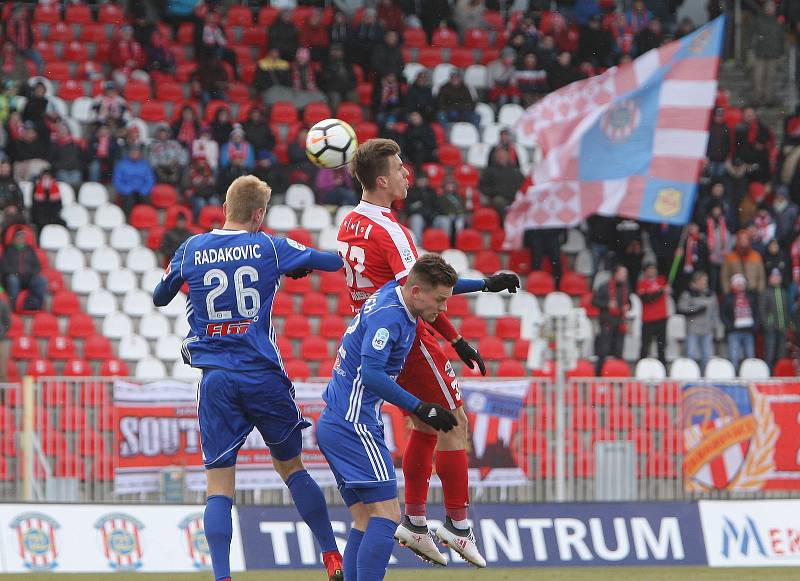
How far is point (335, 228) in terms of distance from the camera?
1947 centimetres

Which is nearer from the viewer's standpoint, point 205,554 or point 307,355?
point 205,554

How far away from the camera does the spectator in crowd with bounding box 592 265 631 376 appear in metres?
18.3

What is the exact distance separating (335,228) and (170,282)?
11.0m

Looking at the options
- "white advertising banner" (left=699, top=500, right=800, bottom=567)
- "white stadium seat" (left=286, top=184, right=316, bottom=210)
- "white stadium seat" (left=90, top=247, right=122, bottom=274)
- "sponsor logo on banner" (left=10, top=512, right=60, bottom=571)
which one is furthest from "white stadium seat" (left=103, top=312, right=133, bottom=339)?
"white advertising banner" (left=699, top=500, right=800, bottom=567)

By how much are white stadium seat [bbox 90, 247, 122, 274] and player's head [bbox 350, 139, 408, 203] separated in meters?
10.7

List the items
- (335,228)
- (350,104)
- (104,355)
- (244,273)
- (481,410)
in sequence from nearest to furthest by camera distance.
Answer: (244,273) → (481,410) → (104,355) → (335,228) → (350,104)

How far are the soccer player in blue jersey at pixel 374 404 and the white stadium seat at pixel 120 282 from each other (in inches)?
440

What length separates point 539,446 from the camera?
15297mm

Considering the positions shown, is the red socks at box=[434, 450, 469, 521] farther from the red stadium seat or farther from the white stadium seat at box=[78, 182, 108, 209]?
the white stadium seat at box=[78, 182, 108, 209]

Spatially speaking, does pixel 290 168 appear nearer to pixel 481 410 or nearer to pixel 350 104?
pixel 350 104

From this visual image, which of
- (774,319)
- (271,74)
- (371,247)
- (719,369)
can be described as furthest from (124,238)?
(371,247)

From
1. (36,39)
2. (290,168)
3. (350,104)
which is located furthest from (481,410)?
(36,39)

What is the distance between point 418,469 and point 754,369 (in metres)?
10.1

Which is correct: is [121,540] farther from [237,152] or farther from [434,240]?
[237,152]
